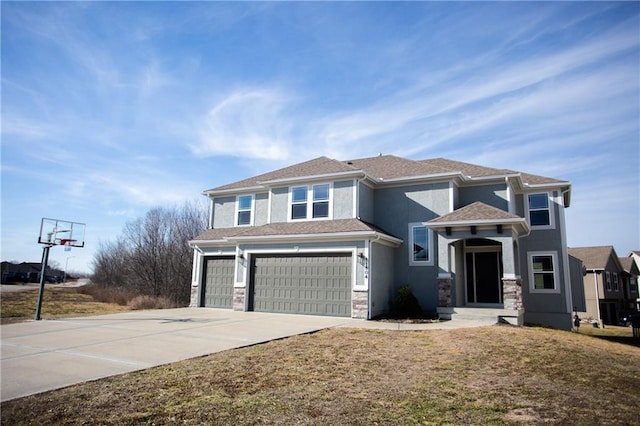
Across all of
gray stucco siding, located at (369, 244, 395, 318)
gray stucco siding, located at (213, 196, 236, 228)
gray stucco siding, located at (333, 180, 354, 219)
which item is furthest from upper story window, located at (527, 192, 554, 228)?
gray stucco siding, located at (213, 196, 236, 228)

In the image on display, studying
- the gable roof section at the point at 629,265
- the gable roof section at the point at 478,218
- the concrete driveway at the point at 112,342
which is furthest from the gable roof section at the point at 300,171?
the gable roof section at the point at 629,265

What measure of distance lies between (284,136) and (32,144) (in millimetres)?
8922

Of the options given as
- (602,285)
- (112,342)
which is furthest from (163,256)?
(602,285)

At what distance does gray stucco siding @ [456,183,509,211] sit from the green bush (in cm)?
451

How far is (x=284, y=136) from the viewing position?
53.2 ft

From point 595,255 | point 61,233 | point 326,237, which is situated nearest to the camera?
point 326,237

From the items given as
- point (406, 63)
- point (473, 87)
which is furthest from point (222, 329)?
point (473, 87)

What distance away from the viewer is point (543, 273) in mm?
17422

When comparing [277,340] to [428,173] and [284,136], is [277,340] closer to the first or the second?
[284,136]

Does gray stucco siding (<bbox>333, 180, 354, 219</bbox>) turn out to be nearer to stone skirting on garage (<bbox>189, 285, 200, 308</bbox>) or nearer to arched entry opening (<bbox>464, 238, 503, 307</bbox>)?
arched entry opening (<bbox>464, 238, 503, 307</bbox>)

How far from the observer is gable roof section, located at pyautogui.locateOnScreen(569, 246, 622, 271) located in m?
32.4

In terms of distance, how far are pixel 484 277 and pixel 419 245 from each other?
308 cm

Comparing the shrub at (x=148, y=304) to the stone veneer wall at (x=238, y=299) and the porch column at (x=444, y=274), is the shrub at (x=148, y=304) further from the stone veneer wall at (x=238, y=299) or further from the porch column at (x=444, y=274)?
the porch column at (x=444, y=274)

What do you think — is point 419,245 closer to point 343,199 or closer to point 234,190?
point 343,199
